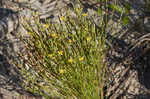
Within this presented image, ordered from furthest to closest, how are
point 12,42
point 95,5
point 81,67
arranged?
point 95,5 < point 12,42 < point 81,67

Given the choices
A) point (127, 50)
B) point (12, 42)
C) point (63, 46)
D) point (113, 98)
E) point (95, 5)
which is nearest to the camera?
point (63, 46)

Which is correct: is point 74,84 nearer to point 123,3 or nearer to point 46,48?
point 46,48

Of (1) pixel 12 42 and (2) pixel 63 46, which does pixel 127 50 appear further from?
(1) pixel 12 42

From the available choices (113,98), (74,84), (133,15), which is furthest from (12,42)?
(133,15)

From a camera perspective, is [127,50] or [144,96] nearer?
[144,96]

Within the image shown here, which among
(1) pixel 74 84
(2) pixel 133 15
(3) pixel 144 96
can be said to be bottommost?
(3) pixel 144 96

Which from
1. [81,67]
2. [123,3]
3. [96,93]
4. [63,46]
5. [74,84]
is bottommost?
[96,93]

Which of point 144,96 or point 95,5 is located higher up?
point 95,5

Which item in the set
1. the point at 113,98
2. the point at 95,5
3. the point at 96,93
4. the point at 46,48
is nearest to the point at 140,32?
the point at 95,5

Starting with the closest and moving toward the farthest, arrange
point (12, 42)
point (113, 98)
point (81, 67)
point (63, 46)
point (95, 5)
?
point (81, 67) → point (63, 46) → point (113, 98) → point (12, 42) → point (95, 5)
